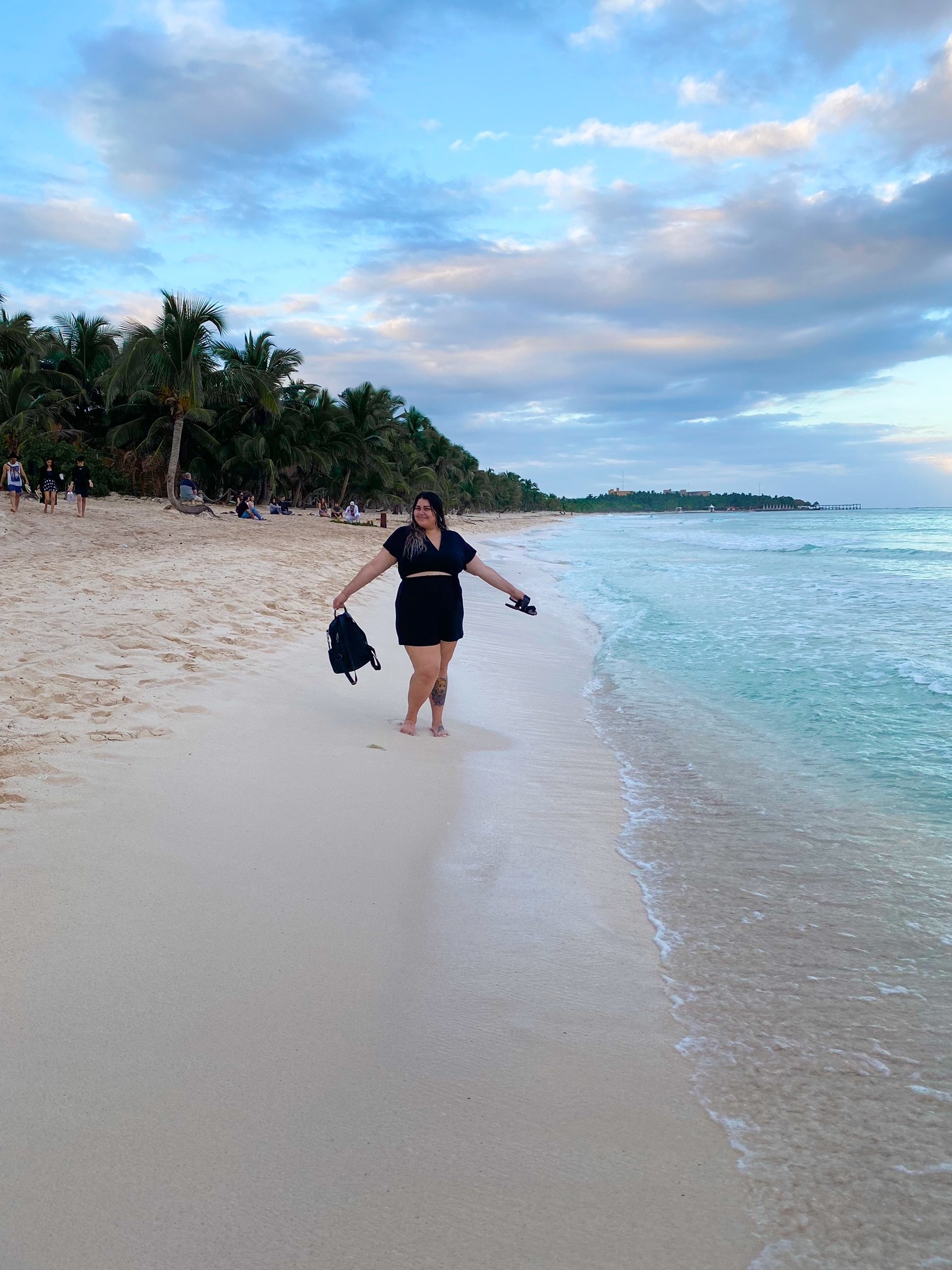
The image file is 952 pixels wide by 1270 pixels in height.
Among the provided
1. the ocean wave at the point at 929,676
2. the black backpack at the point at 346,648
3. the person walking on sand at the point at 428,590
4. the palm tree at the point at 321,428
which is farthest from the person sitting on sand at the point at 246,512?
the person walking on sand at the point at 428,590

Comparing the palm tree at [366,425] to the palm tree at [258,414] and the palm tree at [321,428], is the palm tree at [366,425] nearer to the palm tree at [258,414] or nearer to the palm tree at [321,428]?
the palm tree at [321,428]

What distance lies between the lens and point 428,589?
17.7ft

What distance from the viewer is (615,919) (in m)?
3.25

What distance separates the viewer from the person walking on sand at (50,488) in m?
22.2

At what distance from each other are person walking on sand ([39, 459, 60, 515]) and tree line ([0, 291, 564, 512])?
509 centimetres

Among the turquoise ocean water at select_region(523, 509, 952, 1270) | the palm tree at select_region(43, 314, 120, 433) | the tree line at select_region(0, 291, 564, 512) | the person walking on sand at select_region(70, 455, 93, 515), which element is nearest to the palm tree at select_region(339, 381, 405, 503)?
the tree line at select_region(0, 291, 564, 512)

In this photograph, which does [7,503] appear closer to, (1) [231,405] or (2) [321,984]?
A: (1) [231,405]

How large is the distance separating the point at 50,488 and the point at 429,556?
2044cm

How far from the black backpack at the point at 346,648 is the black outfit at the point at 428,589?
0.41m

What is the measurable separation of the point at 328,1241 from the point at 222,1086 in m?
0.53

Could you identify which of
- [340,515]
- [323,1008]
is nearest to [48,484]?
[340,515]

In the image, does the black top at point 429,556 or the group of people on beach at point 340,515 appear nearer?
the black top at point 429,556

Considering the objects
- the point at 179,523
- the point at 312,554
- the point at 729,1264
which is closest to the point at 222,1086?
the point at 729,1264

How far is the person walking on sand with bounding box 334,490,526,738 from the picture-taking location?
529 centimetres
